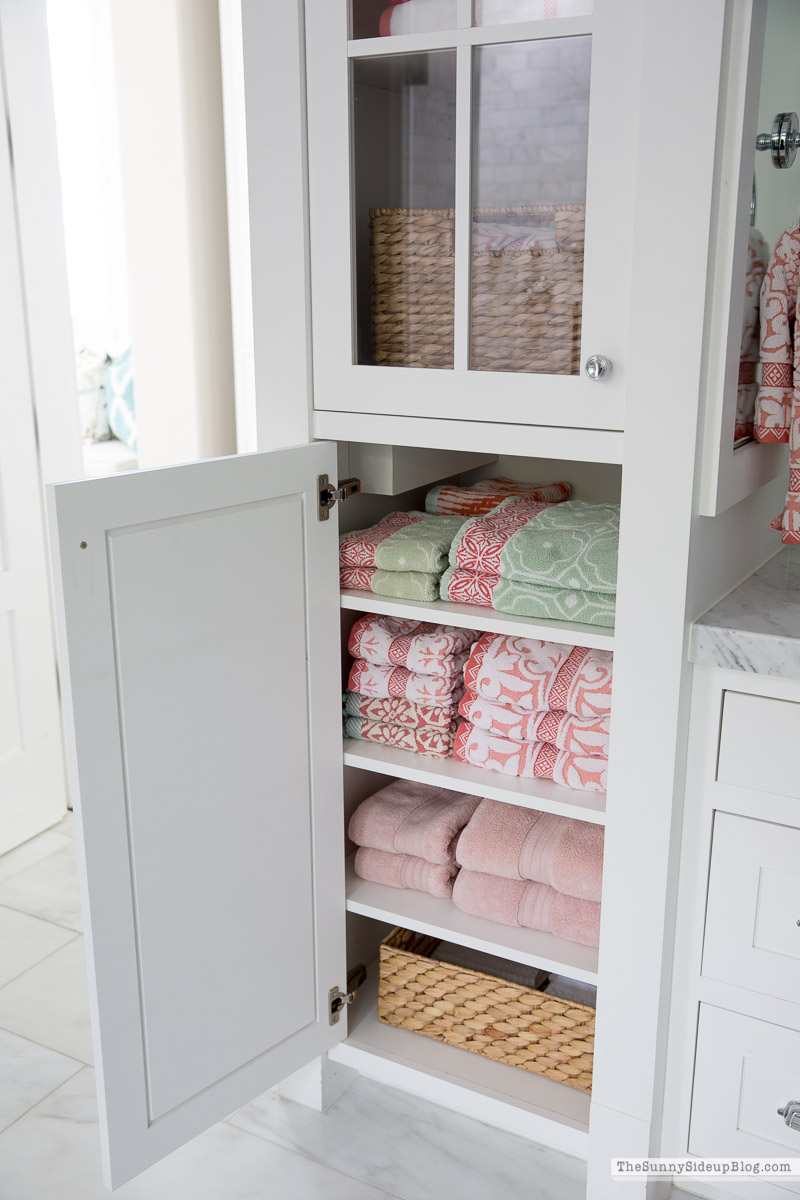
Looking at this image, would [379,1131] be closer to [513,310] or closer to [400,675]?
[400,675]

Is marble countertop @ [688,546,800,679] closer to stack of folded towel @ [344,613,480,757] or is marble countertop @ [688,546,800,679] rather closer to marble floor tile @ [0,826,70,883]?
stack of folded towel @ [344,613,480,757]

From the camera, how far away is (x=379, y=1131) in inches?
62.4

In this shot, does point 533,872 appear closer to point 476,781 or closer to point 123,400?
point 476,781

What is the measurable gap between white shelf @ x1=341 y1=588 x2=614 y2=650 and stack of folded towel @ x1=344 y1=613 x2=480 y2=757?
64 millimetres

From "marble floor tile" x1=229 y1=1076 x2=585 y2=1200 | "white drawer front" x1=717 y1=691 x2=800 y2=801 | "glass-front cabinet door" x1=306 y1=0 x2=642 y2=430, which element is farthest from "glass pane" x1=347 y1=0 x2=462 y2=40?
"marble floor tile" x1=229 y1=1076 x2=585 y2=1200

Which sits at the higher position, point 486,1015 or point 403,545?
point 403,545

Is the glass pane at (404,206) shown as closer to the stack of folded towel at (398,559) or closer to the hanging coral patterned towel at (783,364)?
the stack of folded towel at (398,559)

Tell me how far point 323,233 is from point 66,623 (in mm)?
606

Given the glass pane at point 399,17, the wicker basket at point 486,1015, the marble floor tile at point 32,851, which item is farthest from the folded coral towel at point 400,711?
the marble floor tile at point 32,851

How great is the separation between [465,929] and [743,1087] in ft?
1.35

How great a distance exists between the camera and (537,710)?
1.43m

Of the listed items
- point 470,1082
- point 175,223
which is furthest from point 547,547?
point 175,223

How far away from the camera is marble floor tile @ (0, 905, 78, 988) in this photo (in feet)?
6.48

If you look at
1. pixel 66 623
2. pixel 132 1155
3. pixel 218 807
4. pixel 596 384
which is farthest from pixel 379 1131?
pixel 596 384
